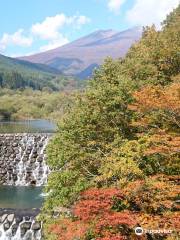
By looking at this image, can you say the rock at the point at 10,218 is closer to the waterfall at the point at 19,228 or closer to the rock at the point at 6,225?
the waterfall at the point at 19,228

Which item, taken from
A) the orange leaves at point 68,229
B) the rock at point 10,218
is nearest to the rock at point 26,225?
the rock at point 10,218

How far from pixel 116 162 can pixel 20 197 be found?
2240cm

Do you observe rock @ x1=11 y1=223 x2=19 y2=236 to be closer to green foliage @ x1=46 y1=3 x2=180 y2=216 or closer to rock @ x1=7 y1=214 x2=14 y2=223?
rock @ x1=7 y1=214 x2=14 y2=223

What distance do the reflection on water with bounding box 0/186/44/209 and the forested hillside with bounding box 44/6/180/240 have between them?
13.7m

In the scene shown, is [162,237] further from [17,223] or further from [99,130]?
[17,223]

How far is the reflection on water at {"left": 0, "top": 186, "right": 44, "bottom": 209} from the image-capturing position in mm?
35406

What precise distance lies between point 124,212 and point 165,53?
1341 centimetres

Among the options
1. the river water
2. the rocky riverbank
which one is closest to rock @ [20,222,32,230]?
the rocky riverbank

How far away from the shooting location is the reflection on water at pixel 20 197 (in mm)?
35406

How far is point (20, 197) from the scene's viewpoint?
38938 mm

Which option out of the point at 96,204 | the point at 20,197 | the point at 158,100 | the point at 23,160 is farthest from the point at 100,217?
the point at 23,160

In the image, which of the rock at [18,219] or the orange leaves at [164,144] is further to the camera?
the rock at [18,219]

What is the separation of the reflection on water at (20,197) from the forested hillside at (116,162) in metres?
13.7

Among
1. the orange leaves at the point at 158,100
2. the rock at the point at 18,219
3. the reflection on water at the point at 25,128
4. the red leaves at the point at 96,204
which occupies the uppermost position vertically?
the orange leaves at the point at 158,100
